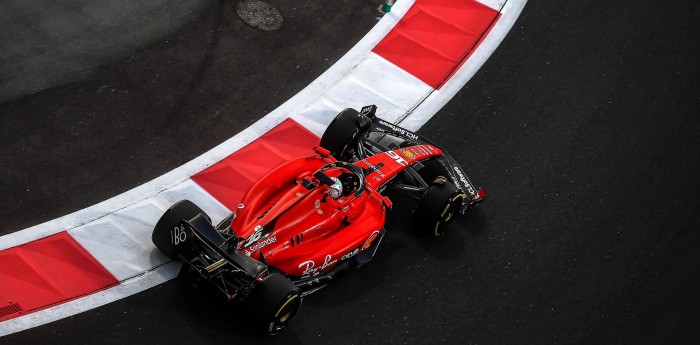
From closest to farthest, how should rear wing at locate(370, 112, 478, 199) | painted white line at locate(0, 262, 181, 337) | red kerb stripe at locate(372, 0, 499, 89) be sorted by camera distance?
1. painted white line at locate(0, 262, 181, 337)
2. rear wing at locate(370, 112, 478, 199)
3. red kerb stripe at locate(372, 0, 499, 89)

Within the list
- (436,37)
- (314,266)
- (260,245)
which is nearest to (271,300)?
(260,245)

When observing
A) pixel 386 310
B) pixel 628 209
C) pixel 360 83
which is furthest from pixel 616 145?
pixel 386 310

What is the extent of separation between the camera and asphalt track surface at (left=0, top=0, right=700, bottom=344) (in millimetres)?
8484

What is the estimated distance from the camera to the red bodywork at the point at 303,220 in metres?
8.16

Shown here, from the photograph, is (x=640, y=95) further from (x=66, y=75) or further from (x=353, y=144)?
(x=66, y=75)

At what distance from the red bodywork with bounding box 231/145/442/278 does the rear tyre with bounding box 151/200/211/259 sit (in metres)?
0.43

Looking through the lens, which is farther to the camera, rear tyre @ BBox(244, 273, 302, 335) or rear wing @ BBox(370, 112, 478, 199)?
rear wing @ BBox(370, 112, 478, 199)

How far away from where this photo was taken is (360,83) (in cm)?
1092

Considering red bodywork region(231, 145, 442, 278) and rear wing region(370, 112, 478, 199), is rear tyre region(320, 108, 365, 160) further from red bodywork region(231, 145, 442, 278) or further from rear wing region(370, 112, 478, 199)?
red bodywork region(231, 145, 442, 278)

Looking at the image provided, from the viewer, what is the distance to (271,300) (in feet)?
24.9

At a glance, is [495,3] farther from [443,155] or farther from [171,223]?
[171,223]

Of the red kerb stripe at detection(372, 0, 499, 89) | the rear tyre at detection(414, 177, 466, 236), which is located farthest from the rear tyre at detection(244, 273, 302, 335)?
the red kerb stripe at detection(372, 0, 499, 89)

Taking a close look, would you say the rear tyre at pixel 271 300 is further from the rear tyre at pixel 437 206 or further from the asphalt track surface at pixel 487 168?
the rear tyre at pixel 437 206

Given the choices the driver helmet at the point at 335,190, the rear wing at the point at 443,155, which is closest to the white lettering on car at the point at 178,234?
the driver helmet at the point at 335,190
